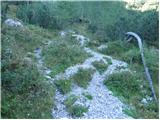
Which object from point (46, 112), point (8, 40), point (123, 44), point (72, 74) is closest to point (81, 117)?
point (46, 112)

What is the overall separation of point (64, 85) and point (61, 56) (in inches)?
217

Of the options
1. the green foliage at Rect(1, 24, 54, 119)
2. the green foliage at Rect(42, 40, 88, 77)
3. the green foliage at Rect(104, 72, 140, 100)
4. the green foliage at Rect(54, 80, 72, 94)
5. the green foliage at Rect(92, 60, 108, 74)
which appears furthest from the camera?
the green foliage at Rect(92, 60, 108, 74)

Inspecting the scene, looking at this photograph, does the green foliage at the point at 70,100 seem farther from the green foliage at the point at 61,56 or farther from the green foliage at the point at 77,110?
the green foliage at the point at 61,56

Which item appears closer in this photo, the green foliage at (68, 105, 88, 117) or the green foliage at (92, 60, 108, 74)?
Answer: the green foliage at (68, 105, 88, 117)

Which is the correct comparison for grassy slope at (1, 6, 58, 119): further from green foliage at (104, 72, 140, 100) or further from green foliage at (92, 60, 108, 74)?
green foliage at (92, 60, 108, 74)

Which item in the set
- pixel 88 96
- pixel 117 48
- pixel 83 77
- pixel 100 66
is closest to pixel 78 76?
pixel 83 77

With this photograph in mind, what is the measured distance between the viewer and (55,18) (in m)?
41.8

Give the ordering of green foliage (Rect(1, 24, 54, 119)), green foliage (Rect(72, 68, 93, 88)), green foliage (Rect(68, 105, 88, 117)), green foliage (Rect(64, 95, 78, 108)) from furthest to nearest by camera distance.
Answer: green foliage (Rect(72, 68, 93, 88)) → green foliage (Rect(64, 95, 78, 108)) → green foliage (Rect(68, 105, 88, 117)) → green foliage (Rect(1, 24, 54, 119))

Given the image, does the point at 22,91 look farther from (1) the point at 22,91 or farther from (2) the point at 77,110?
(2) the point at 77,110

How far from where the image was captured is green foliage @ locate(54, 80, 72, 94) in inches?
779

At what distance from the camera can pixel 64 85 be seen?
795 inches

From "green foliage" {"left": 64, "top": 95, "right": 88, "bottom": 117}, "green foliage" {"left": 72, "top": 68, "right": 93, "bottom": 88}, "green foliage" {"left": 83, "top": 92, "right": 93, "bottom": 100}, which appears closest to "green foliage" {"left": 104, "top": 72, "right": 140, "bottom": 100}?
"green foliage" {"left": 72, "top": 68, "right": 93, "bottom": 88}

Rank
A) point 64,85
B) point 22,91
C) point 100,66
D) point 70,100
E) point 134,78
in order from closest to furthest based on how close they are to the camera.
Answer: point 22,91 → point 70,100 → point 64,85 → point 134,78 → point 100,66

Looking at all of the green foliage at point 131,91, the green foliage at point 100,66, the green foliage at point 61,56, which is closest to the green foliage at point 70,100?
the green foliage at point 131,91
